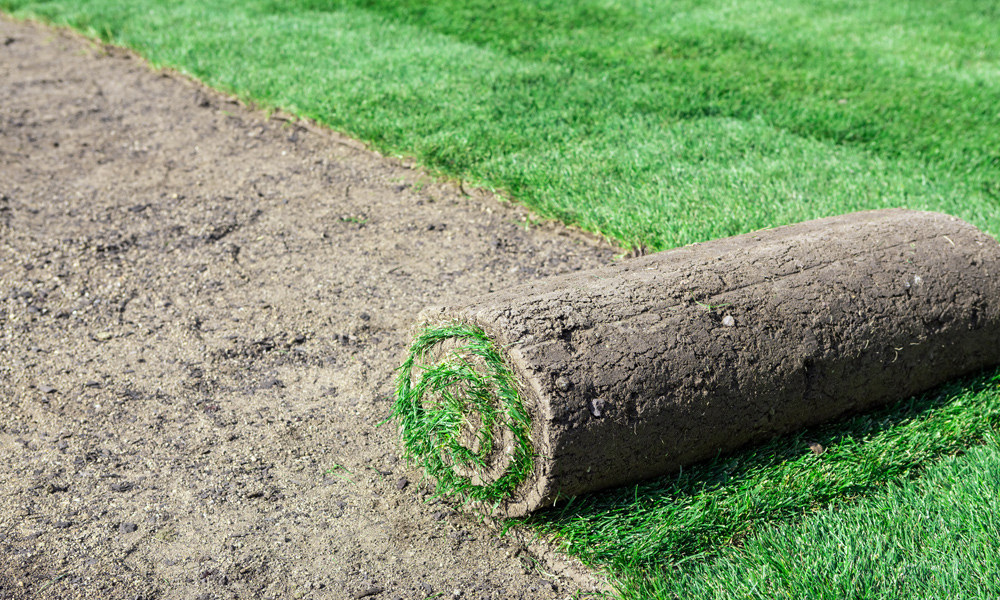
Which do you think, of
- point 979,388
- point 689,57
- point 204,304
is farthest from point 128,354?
point 689,57

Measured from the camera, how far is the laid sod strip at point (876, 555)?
2318 mm

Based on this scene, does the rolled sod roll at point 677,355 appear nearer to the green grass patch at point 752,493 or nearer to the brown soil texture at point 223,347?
the green grass patch at point 752,493

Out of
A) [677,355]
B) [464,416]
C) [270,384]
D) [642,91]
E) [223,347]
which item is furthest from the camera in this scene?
[642,91]

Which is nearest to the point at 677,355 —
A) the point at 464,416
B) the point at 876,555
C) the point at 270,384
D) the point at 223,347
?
the point at 464,416

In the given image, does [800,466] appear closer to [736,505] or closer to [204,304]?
[736,505]

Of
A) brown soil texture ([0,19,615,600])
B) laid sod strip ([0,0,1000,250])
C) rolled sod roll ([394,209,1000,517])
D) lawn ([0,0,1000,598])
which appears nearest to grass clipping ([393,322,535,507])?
rolled sod roll ([394,209,1000,517])

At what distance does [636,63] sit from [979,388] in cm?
416

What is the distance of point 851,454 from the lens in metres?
2.87

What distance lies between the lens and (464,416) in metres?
2.67

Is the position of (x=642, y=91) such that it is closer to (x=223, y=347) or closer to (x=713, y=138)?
(x=713, y=138)

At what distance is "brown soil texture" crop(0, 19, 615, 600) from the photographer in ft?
8.23

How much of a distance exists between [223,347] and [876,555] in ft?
8.56

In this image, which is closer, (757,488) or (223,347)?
(757,488)

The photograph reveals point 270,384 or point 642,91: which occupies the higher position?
point 642,91
